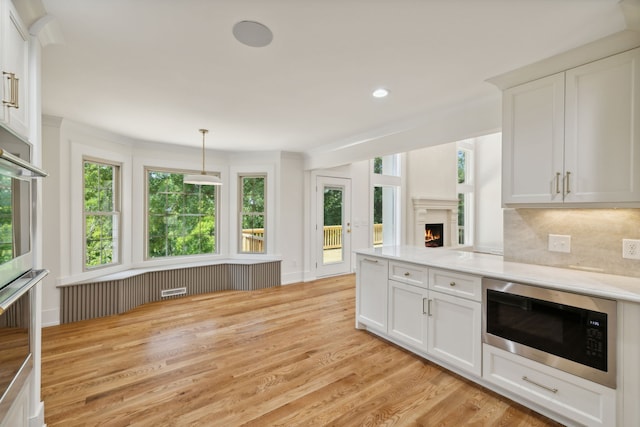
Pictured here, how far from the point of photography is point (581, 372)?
1.76m

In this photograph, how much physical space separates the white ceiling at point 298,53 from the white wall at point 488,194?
416cm

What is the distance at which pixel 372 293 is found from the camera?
316cm

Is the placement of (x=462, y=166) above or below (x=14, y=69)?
above

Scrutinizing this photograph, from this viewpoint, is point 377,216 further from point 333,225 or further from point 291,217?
point 291,217

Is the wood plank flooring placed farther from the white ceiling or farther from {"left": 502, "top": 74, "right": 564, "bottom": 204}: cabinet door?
the white ceiling

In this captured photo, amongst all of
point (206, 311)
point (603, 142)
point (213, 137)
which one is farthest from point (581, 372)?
point (213, 137)

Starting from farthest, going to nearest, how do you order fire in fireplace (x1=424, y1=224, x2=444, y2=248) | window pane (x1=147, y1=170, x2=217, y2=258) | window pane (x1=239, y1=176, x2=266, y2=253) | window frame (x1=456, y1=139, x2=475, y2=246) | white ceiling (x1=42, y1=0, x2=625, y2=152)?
window frame (x1=456, y1=139, x2=475, y2=246)
fire in fireplace (x1=424, y1=224, x2=444, y2=248)
window pane (x1=239, y1=176, x2=266, y2=253)
window pane (x1=147, y1=170, x2=217, y2=258)
white ceiling (x1=42, y1=0, x2=625, y2=152)

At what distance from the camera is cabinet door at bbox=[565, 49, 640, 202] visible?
69.9 inches

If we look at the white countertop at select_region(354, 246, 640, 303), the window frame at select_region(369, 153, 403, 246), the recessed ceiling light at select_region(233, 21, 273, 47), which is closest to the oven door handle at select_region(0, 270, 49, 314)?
the recessed ceiling light at select_region(233, 21, 273, 47)

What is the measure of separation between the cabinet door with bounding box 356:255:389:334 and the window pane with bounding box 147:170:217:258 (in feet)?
10.5

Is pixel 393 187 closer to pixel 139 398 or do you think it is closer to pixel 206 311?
pixel 206 311

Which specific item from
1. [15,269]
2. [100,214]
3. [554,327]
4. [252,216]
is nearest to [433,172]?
[252,216]

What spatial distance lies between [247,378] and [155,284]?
2.86 metres

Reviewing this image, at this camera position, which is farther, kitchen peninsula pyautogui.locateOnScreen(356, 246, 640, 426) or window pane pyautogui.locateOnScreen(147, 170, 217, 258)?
window pane pyautogui.locateOnScreen(147, 170, 217, 258)
